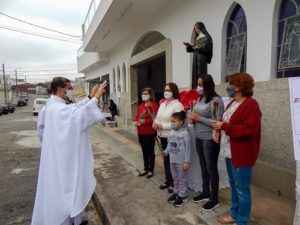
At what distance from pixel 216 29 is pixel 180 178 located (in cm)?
356

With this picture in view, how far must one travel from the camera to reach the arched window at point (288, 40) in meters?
4.24

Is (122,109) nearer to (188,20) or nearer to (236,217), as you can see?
(188,20)

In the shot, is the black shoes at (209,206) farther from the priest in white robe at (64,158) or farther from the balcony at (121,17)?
the balcony at (121,17)

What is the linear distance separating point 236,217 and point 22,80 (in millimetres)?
125934

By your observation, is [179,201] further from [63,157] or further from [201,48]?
[201,48]

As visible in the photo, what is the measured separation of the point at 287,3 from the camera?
174 inches

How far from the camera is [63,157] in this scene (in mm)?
3217

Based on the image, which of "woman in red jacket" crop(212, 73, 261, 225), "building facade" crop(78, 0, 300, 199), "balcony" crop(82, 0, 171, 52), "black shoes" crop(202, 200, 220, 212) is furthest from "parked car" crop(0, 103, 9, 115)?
"woman in red jacket" crop(212, 73, 261, 225)

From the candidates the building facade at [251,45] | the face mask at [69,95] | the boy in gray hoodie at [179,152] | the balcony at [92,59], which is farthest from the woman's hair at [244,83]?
the balcony at [92,59]

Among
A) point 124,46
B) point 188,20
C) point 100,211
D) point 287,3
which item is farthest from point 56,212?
point 124,46

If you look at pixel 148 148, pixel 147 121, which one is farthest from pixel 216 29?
pixel 148 148

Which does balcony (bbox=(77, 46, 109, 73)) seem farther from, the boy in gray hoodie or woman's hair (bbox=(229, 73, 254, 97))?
woman's hair (bbox=(229, 73, 254, 97))

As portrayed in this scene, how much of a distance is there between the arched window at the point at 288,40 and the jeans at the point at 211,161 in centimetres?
189

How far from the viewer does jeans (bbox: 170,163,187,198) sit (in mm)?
3994
